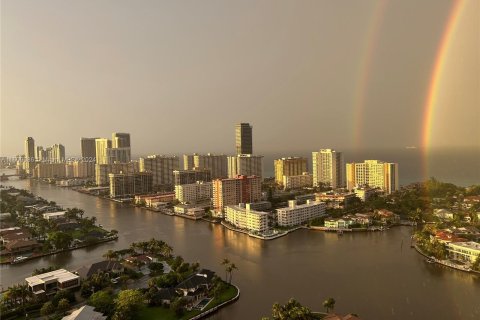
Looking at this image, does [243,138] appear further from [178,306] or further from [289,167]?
[178,306]

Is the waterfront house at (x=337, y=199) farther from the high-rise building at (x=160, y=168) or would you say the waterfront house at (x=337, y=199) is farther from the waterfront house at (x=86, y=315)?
the high-rise building at (x=160, y=168)

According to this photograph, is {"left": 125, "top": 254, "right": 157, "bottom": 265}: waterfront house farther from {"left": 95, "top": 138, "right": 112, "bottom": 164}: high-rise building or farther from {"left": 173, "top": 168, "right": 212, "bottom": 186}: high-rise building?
{"left": 95, "top": 138, "right": 112, "bottom": 164}: high-rise building

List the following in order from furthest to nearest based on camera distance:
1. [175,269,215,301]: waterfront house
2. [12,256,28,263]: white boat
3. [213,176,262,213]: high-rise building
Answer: [213,176,262,213]: high-rise building
[12,256,28,263]: white boat
[175,269,215,301]: waterfront house

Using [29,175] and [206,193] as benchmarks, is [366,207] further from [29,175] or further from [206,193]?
[29,175]

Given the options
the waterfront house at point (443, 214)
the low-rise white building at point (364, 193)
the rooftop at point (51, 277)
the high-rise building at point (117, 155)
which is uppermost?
the high-rise building at point (117, 155)

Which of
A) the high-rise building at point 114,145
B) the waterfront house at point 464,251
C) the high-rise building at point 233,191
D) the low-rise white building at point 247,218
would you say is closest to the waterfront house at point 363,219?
the low-rise white building at point 247,218

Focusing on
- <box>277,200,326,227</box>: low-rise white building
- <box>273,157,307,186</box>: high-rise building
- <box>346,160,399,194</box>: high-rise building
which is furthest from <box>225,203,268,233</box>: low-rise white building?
<box>273,157,307,186</box>: high-rise building
